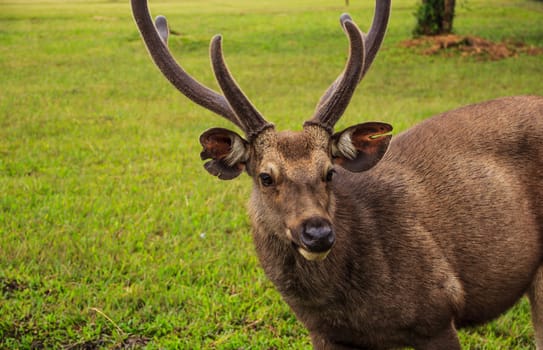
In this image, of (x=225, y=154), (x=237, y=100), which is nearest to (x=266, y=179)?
(x=225, y=154)

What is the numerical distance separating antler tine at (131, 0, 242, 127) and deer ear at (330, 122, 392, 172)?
529 mm

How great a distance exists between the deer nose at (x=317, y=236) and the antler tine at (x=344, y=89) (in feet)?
1.90

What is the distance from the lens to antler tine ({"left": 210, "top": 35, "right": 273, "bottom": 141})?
10.1ft

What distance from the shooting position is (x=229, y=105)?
3.23 m

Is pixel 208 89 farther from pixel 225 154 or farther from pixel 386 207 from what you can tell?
pixel 386 207

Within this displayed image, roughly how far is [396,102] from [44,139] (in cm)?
506

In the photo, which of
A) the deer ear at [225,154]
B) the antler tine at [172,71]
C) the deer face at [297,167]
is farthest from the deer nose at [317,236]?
the antler tine at [172,71]

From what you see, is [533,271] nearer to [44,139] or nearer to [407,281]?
[407,281]

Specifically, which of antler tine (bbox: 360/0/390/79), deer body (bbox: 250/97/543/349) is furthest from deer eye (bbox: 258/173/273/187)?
antler tine (bbox: 360/0/390/79)

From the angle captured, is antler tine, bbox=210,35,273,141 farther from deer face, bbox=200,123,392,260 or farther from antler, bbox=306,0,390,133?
antler, bbox=306,0,390,133

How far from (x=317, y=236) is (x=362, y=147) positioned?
2.29 feet

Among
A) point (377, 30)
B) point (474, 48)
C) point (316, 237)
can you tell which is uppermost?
point (377, 30)

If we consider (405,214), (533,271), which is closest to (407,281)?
(405,214)

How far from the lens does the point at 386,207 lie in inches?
132
